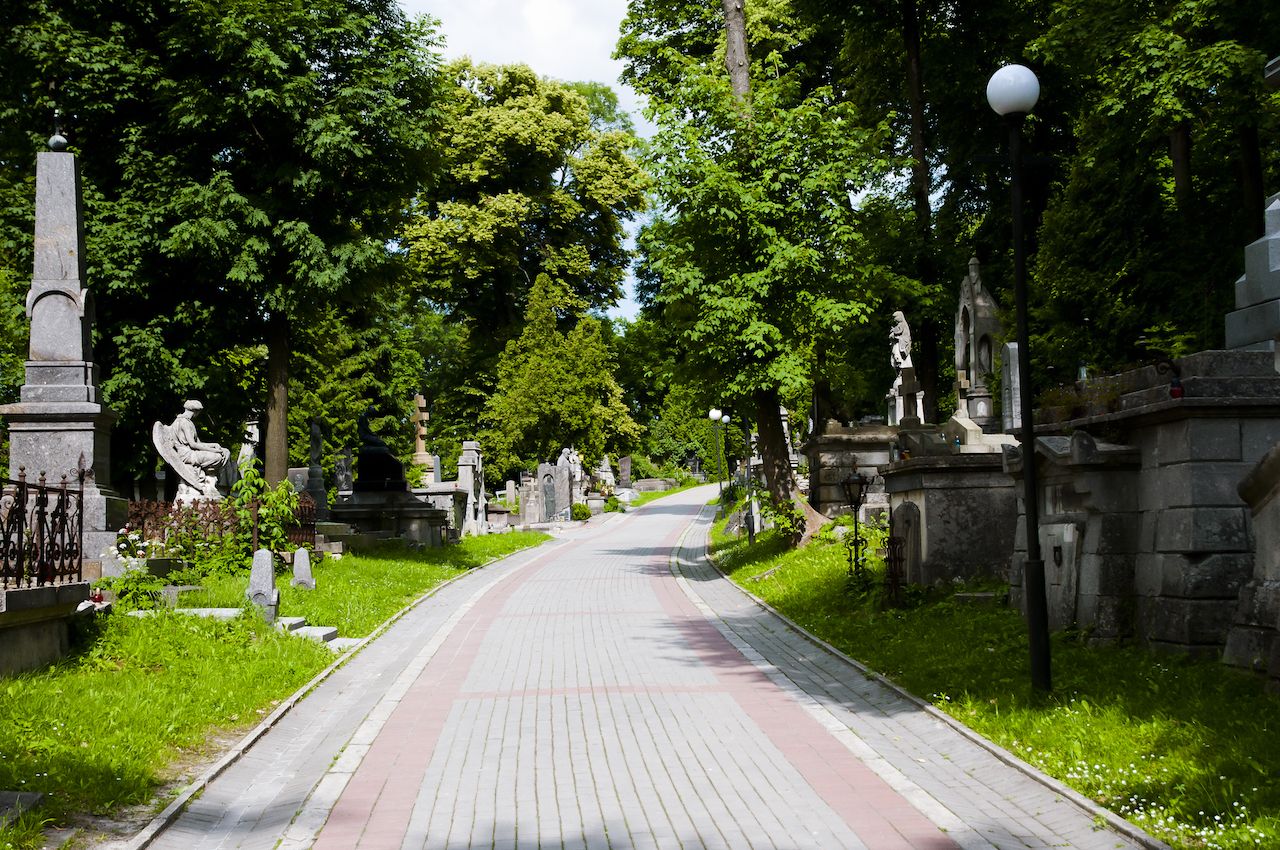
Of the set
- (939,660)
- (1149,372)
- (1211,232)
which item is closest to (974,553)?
(939,660)

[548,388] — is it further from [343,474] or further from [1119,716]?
[1119,716]

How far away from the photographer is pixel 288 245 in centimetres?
2331

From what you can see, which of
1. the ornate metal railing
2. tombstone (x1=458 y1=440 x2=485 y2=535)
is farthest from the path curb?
tombstone (x1=458 y1=440 x2=485 y2=535)

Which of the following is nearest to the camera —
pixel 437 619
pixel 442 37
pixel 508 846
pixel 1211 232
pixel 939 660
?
pixel 508 846

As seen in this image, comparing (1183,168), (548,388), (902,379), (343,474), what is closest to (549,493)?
(548,388)

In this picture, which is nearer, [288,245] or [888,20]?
[288,245]

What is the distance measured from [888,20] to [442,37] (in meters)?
10.8

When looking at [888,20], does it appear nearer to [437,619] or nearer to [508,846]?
[437,619]

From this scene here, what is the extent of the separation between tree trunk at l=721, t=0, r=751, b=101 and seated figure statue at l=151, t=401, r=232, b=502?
1167 centimetres

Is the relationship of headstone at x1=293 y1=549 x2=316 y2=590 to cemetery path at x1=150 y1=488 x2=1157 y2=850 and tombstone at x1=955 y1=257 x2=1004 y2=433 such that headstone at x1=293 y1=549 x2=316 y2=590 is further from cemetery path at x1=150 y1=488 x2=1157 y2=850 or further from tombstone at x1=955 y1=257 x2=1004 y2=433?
tombstone at x1=955 y1=257 x2=1004 y2=433

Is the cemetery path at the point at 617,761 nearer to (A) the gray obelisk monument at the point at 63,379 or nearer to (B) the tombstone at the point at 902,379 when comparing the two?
(A) the gray obelisk monument at the point at 63,379

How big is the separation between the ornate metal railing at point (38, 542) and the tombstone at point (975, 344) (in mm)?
13979

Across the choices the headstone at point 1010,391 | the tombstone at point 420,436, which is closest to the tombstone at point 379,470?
the tombstone at point 420,436

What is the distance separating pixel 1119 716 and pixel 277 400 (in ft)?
64.7
